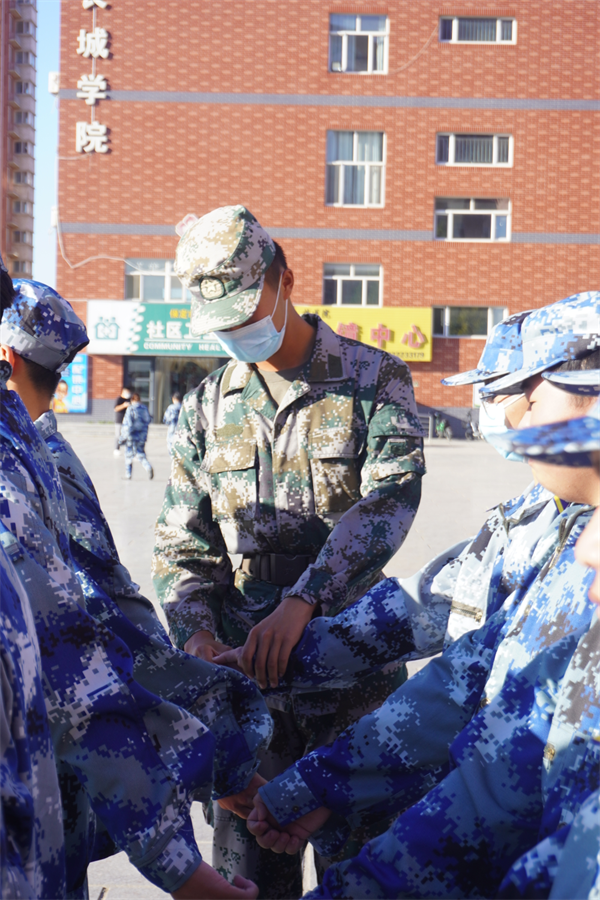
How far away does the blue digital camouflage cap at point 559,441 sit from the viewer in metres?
0.64

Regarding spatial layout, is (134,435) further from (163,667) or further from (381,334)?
(381,334)

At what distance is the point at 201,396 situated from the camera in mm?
2111

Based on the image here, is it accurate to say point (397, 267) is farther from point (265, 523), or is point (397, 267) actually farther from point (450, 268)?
point (265, 523)

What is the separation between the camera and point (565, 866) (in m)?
0.85

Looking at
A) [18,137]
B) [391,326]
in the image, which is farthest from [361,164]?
[18,137]

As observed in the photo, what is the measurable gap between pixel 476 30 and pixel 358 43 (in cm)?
320

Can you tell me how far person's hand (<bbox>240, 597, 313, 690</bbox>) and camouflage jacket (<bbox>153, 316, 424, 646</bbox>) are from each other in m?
0.18

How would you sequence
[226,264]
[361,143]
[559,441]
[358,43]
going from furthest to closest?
[361,143], [358,43], [226,264], [559,441]

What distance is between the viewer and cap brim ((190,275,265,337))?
6.07 ft

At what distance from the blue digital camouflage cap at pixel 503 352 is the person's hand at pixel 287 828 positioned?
2.76 ft

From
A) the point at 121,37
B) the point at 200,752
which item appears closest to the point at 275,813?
the point at 200,752

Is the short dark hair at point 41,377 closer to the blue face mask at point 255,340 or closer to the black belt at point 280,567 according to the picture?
the blue face mask at point 255,340

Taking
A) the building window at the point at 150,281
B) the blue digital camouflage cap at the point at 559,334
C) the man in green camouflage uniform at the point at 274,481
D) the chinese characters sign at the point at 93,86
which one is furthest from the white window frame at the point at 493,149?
the blue digital camouflage cap at the point at 559,334

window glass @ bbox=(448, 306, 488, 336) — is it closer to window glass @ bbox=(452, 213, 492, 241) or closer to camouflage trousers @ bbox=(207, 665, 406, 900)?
window glass @ bbox=(452, 213, 492, 241)
